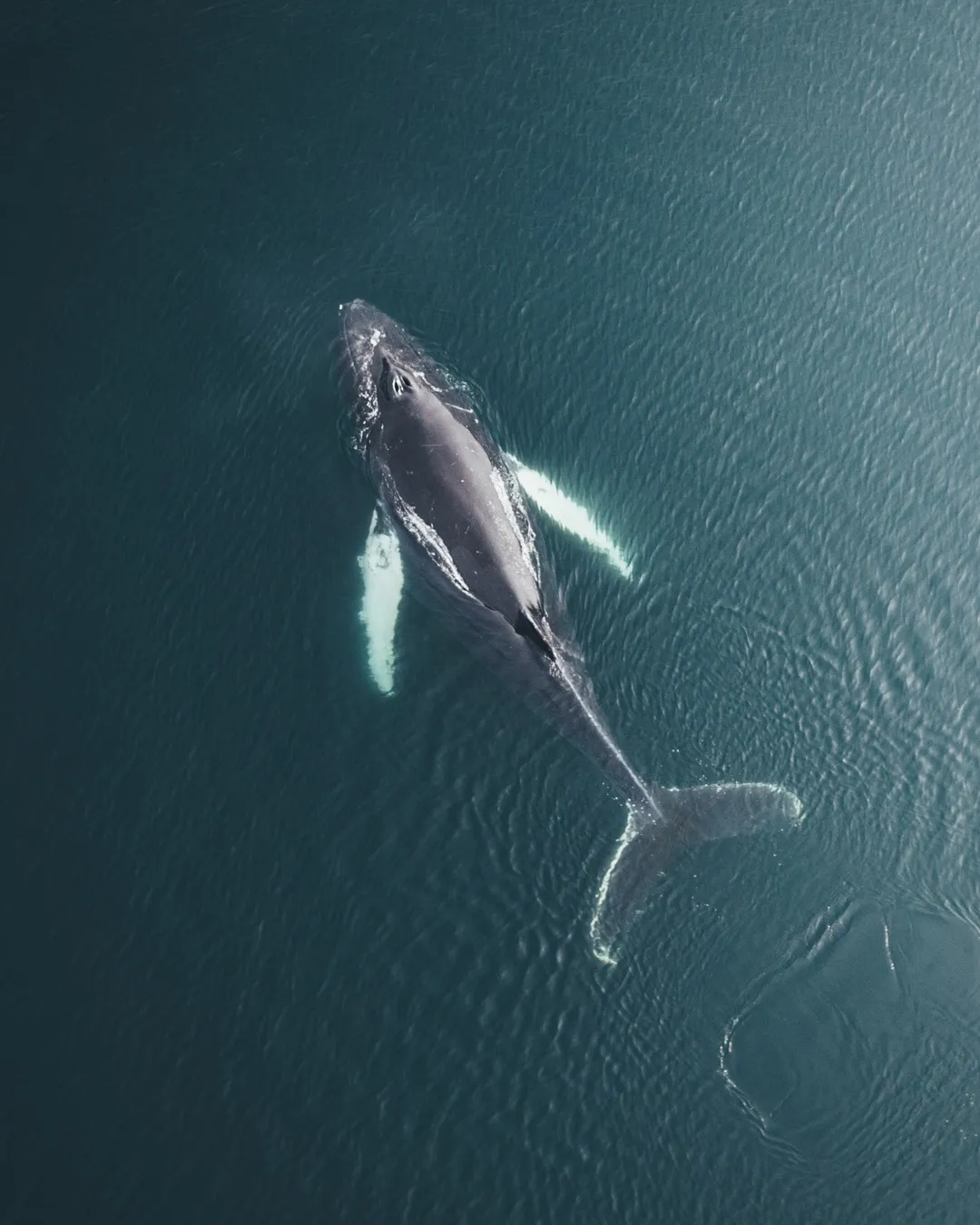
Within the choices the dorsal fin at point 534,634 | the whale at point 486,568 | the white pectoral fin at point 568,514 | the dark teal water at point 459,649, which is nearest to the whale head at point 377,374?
the whale at point 486,568

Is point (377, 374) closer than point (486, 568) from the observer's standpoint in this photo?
No

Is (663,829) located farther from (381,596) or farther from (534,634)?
(381,596)

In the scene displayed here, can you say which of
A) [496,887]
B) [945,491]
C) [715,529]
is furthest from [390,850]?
[945,491]

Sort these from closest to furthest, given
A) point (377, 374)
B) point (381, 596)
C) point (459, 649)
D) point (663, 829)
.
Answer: point (663, 829), point (459, 649), point (381, 596), point (377, 374)

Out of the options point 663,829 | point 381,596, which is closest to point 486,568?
point 381,596

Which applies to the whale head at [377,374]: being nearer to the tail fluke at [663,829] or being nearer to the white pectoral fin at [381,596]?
the white pectoral fin at [381,596]

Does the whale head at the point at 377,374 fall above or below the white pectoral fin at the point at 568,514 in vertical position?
above

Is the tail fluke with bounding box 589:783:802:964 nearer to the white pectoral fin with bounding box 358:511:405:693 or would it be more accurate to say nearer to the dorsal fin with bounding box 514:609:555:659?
the dorsal fin with bounding box 514:609:555:659

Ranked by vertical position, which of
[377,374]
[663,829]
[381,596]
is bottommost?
[663,829]

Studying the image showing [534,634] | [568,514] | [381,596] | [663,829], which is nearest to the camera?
[663,829]
